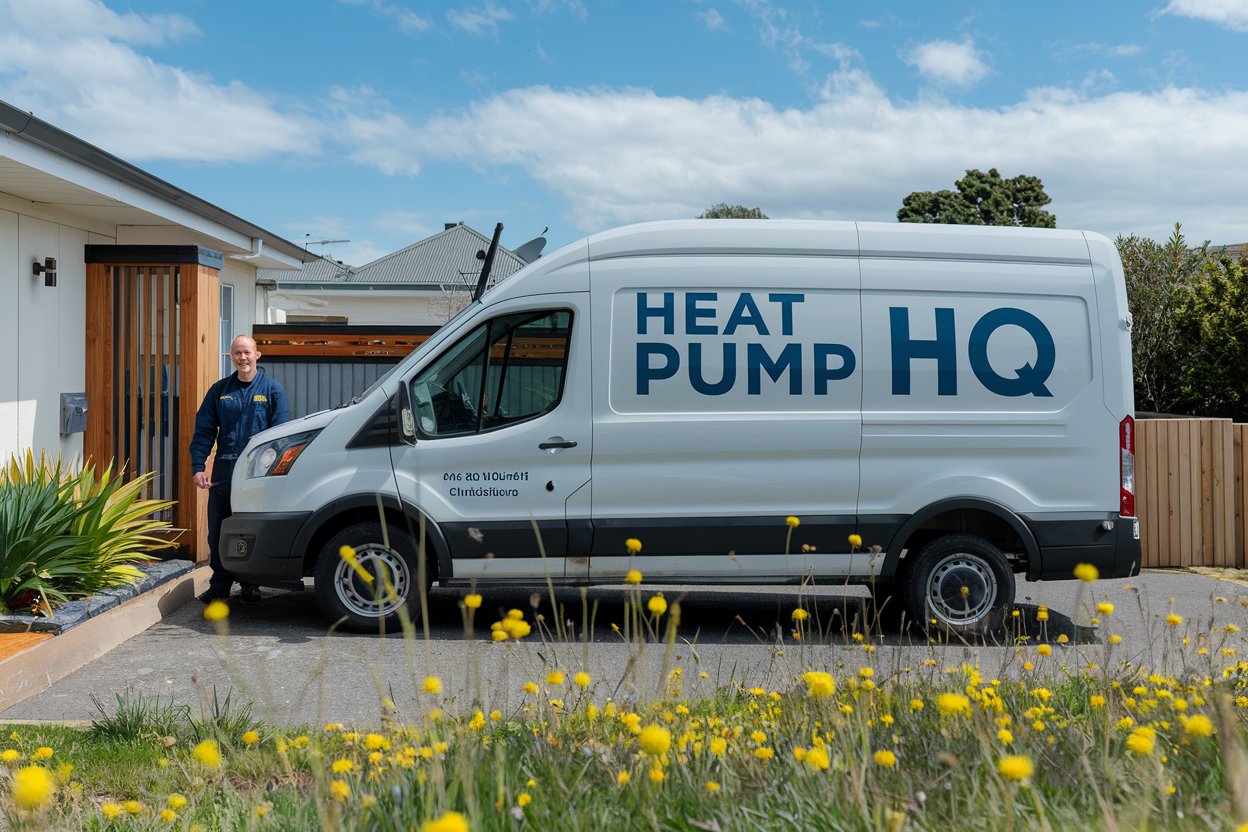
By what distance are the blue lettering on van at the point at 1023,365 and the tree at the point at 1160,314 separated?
30.2 feet

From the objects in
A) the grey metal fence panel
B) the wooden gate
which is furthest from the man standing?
the grey metal fence panel

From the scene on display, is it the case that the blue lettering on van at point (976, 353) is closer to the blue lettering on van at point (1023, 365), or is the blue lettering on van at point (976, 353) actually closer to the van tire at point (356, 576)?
the blue lettering on van at point (1023, 365)

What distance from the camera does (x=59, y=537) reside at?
290 inches

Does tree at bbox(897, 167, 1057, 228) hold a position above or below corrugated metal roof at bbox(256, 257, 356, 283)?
above

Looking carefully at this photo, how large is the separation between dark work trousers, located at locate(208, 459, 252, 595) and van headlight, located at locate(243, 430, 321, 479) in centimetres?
101

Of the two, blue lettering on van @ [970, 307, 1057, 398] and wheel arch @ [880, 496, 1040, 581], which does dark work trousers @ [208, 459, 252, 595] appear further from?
blue lettering on van @ [970, 307, 1057, 398]

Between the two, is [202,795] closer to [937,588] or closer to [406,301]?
[937,588]

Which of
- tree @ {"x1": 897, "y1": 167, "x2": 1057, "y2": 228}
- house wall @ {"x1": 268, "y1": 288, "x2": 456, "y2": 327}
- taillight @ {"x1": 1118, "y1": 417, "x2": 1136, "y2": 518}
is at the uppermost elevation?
tree @ {"x1": 897, "y1": 167, "x2": 1057, "y2": 228}

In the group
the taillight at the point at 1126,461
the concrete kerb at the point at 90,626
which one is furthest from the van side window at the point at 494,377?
the taillight at the point at 1126,461

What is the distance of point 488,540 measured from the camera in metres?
7.24

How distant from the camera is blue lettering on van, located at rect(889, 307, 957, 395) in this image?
7238 millimetres

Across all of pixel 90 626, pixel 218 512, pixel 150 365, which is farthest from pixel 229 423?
pixel 90 626

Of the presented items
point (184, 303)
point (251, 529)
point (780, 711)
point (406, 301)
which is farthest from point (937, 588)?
point (406, 301)

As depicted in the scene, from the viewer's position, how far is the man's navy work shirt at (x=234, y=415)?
8523 millimetres
